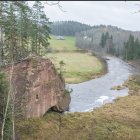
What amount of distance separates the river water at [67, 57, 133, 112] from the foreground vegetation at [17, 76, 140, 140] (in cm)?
851

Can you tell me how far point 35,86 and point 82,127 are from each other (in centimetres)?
607

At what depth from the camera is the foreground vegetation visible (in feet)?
107

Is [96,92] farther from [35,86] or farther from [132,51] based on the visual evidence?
[132,51]

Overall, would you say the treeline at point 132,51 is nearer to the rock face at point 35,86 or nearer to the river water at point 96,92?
the river water at point 96,92

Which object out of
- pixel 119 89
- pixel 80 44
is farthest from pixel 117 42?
pixel 119 89

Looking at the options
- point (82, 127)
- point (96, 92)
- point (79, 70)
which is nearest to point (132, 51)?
point (79, 70)

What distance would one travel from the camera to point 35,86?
35594mm

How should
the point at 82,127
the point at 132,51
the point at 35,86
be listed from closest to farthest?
the point at 82,127 < the point at 35,86 < the point at 132,51

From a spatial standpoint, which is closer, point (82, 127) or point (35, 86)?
point (82, 127)

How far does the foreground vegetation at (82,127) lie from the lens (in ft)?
107

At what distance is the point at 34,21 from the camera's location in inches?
2420

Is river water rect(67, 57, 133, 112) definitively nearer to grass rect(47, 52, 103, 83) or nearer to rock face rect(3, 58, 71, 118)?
grass rect(47, 52, 103, 83)

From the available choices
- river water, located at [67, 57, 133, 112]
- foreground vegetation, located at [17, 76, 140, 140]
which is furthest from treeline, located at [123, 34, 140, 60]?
foreground vegetation, located at [17, 76, 140, 140]

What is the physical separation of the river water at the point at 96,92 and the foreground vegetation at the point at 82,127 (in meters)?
8.51
